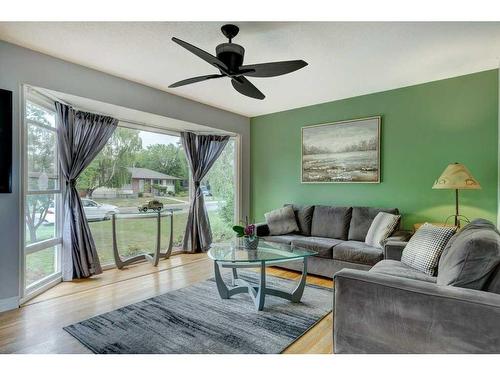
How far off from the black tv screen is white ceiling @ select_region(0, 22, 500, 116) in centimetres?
56

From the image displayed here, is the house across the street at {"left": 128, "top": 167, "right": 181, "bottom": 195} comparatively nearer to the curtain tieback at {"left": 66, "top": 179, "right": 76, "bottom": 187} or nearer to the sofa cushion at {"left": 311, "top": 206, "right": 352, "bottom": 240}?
the curtain tieback at {"left": 66, "top": 179, "right": 76, "bottom": 187}

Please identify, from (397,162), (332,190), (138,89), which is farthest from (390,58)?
(138,89)

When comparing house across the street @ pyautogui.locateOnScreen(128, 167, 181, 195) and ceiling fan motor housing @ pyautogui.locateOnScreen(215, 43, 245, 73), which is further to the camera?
house across the street @ pyautogui.locateOnScreen(128, 167, 181, 195)

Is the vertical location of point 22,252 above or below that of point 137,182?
below

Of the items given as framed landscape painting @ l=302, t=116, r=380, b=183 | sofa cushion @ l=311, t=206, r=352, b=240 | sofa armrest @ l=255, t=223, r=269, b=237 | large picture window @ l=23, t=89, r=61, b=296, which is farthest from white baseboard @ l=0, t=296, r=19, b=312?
framed landscape painting @ l=302, t=116, r=380, b=183

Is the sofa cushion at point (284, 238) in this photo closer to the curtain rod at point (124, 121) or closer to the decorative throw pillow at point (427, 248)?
the decorative throw pillow at point (427, 248)

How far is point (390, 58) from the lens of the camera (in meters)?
2.84

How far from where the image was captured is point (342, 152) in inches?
165

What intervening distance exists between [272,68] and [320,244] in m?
2.21

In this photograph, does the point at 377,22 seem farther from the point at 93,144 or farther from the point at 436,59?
the point at 93,144

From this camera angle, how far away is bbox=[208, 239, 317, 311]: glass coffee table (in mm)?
2566

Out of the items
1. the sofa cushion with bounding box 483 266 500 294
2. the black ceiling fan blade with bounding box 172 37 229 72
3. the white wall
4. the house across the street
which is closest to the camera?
the sofa cushion with bounding box 483 266 500 294

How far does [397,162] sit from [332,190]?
1.00 metres
